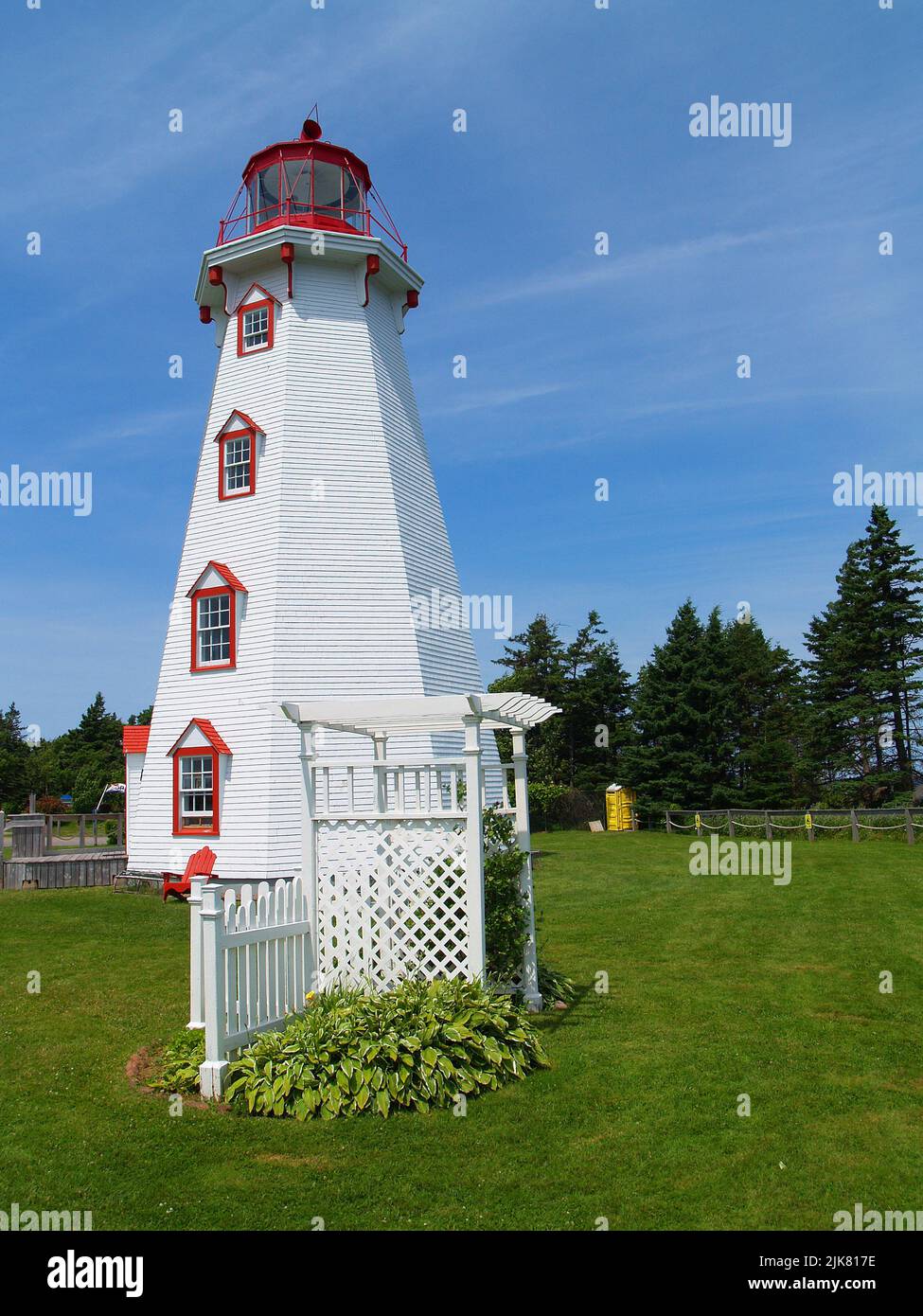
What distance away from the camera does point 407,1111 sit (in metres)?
6.42

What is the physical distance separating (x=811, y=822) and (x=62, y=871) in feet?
64.6

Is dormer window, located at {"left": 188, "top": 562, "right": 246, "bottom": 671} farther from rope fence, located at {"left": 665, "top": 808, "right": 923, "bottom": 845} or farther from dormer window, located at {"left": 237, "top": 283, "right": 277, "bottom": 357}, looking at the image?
rope fence, located at {"left": 665, "top": 808, "right": 923, "bottom": 845}

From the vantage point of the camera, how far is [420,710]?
8.39 meters

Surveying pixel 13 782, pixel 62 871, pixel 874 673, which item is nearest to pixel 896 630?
pixel 874 673

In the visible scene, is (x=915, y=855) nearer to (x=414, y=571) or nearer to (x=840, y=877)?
(x=840, y=877)

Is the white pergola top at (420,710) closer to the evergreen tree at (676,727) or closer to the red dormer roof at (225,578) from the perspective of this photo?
the red dormer roof at (225,578)

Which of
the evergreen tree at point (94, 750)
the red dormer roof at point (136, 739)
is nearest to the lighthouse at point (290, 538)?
the red dormer roof at point (136, 739)

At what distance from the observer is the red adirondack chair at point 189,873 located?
17469 mm

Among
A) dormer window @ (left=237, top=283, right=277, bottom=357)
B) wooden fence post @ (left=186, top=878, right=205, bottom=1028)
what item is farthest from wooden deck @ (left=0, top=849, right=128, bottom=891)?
wooden fence post @ (left=186, top=878, right=205, bottom=1028)

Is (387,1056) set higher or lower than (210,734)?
lower

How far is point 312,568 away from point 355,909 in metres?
10.6

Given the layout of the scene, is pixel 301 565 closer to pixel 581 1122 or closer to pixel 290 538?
pixel 290 538

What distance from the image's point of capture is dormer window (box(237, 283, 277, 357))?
63.9 feet
